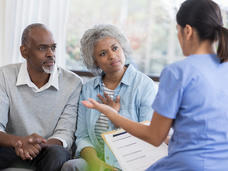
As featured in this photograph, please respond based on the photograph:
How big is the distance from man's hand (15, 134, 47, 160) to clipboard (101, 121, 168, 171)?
1.46 ft

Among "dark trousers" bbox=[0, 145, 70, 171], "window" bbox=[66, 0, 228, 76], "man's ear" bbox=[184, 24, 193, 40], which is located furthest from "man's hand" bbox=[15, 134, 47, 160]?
"window" bbox=[66, 0, 228, 76]

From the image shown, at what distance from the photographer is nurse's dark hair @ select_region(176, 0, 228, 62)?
3.96 feet

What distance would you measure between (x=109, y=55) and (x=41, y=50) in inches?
18.4

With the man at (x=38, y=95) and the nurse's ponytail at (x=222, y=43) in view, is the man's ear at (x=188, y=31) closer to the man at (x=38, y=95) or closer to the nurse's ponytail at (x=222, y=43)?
the nurse's ponytail at (x=222, y=43)

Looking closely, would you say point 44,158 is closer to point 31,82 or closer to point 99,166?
point 99,166

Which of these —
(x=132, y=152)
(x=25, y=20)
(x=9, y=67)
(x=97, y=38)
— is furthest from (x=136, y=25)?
(x=132, y=152)

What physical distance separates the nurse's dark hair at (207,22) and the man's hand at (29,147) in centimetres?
115

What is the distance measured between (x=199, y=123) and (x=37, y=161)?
1.19 meters

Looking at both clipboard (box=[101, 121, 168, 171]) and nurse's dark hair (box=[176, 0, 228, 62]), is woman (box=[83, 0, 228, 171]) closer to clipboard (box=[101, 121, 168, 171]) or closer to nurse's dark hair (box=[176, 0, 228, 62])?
nurse's dark hair (box=[176, 0, 228, 62])

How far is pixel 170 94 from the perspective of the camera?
119 cm

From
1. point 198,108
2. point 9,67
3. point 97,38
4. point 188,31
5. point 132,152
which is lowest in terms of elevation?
point 132,152

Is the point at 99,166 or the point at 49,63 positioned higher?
the point at 49,63

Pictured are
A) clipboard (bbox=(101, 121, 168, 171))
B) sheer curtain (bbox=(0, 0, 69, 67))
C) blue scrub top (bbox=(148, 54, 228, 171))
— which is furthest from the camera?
sheer curtain (bbox=(0, 0, 69, 67))

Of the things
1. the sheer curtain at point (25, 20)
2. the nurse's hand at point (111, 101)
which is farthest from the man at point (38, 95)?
the sheer curtain at point (25, 20)
